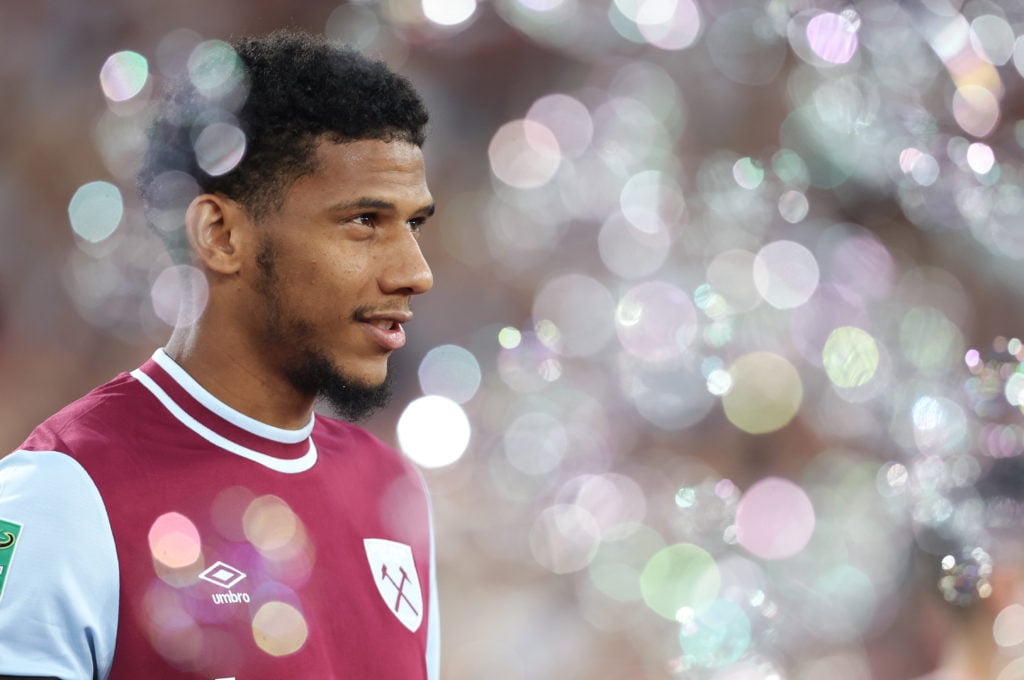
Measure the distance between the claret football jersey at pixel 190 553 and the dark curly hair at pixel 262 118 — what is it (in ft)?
0.63

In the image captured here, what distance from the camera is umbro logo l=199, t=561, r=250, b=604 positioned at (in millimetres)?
913

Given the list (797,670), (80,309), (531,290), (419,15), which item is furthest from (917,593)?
(80,309)

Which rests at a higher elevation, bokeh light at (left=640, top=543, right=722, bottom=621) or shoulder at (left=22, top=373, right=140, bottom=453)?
shoulder at (left=22, top=373, right=140, bottom=453)

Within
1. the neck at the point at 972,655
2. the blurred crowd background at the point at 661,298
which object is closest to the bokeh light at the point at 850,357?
the blurred crowd background at the point at 661,298

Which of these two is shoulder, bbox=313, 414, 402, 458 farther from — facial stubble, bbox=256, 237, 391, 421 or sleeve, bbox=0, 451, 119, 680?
sleeve, bbox=0, 451, 119, 680

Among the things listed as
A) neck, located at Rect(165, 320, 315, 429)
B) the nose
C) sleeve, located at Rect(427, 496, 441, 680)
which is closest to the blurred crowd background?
sleeve, located at Rect(427, 496, 441, 680)

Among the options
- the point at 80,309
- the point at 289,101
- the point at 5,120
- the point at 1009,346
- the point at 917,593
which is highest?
the point at 5,120

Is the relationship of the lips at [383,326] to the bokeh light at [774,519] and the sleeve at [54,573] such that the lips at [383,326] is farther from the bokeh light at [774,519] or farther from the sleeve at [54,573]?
the bokeh light at [774,519]

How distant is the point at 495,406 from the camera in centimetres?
307

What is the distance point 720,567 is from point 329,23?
209 cm

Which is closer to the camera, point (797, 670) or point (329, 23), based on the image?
point (797, 670)

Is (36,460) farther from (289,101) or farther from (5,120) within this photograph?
(5,120)

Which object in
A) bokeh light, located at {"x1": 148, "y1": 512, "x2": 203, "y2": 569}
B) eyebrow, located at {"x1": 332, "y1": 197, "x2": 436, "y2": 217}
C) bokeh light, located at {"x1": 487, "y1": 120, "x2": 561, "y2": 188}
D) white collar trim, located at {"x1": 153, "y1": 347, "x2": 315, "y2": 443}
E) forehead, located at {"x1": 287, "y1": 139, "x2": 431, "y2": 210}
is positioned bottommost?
bokeh light, located at {"x1": 148, "y1": 512, "x2": 203, "y2": 569}

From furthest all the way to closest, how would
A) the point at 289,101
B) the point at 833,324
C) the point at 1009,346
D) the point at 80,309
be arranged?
1. the point at 80,309
2. the point at 833,324
3. the point at 1009,346
4. the point at 289,101
